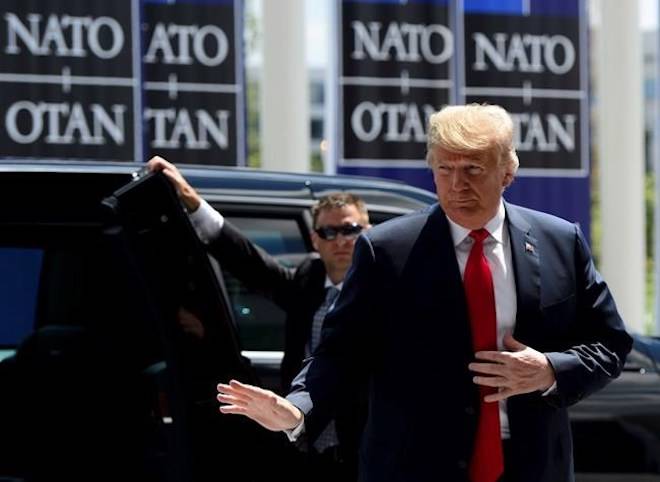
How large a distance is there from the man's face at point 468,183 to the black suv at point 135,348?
863mm

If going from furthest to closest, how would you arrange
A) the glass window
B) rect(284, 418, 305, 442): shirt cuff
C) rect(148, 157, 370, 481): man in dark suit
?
rect(148, 157, 370, 481): man in dark suit < the glass window < rect(284, 418, 305, 442): shirt cuff

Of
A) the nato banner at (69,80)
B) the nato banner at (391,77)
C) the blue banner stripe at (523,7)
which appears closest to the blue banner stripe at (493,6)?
the blue banner stripe at (523,7)

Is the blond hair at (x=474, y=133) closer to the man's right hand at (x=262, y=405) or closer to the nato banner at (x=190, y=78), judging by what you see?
the man's right hand at (x=262, y=405)

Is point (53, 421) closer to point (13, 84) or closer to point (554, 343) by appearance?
point (554, 343)

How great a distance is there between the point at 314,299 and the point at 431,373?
1291mm

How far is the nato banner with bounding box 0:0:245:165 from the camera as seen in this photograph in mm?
9125

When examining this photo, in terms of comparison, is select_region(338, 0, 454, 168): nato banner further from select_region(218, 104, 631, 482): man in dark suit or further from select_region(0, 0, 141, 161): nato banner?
select_region(218, 104, 631, 482): man in dark suit

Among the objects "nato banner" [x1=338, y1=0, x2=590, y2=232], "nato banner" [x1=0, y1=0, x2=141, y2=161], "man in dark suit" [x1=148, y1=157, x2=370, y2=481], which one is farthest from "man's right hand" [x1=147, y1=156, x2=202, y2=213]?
"nato banner" [x1=338, y1=0, x2=590, y2=232]

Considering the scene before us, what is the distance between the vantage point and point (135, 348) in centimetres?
378

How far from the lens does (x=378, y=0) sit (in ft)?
33.1

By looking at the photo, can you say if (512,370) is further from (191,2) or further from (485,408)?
(191,2)

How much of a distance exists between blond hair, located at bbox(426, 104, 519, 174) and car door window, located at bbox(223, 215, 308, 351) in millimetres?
1603

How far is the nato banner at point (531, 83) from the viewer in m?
10.4

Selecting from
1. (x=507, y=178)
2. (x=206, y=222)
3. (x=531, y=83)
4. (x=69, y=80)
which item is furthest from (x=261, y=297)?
(x=531, y=83)
